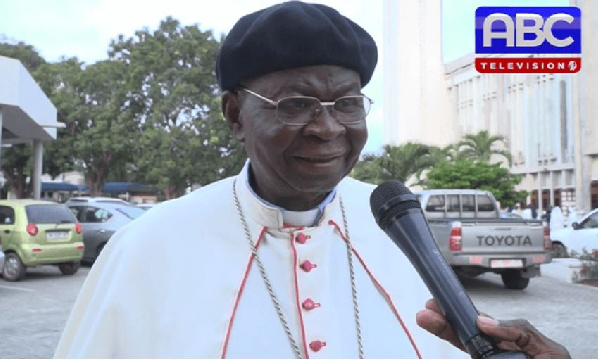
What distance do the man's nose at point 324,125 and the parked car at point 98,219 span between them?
39.9 feet

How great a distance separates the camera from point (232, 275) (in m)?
1.86

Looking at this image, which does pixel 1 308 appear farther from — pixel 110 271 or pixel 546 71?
pixel 110 271

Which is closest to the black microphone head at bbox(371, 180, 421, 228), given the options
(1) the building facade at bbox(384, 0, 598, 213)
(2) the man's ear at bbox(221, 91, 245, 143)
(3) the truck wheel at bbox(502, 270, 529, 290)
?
(2) the man's ear at bbox(221, 91, 245, 143)

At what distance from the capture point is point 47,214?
11977mm

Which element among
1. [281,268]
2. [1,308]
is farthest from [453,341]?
[1,308]

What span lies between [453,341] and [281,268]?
66 centimetres

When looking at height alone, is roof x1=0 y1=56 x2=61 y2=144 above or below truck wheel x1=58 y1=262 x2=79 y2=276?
above

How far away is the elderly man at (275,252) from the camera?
69.9 inches

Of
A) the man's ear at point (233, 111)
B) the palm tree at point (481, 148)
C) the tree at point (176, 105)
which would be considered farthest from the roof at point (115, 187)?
the man's ear at point (233, 111)

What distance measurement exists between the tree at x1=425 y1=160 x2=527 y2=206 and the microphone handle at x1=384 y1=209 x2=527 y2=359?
24.3 m

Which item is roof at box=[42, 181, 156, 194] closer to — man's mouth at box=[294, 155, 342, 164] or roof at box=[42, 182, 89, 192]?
roof at box=[42, 182, 89, 192]

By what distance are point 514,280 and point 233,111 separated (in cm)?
976

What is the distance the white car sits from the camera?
14.5 metres

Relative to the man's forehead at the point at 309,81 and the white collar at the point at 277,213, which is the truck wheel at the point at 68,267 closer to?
the white collar at the point at 277,213
